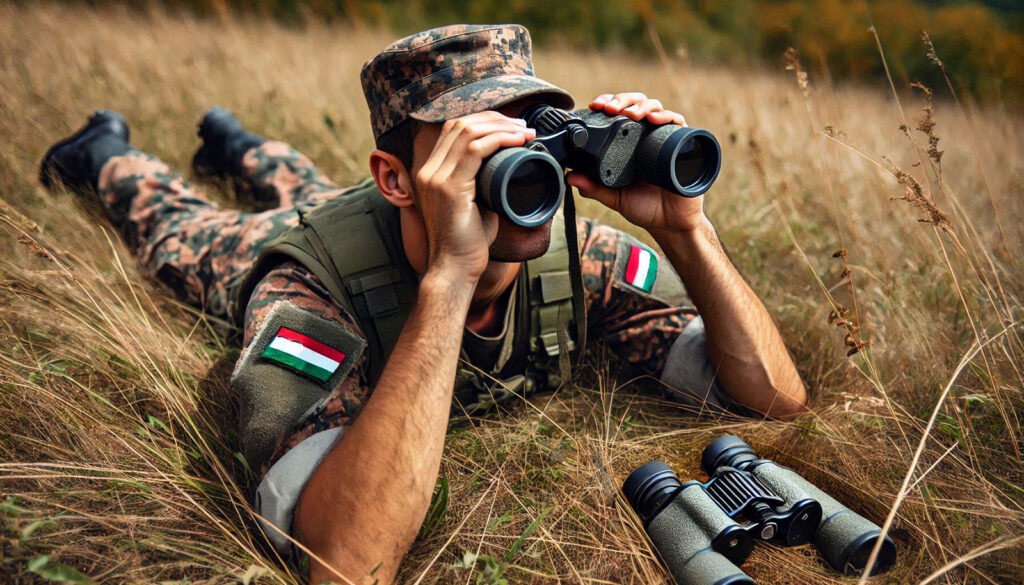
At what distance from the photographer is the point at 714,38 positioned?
18.2 meters

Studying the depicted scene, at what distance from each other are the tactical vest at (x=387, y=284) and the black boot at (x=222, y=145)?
5.52 ft

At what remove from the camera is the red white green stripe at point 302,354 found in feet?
5.90

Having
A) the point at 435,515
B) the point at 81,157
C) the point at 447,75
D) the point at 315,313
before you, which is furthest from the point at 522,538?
the point at 81,157

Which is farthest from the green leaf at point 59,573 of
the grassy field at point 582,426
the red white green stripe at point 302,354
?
the red white green stripe at point 302,354

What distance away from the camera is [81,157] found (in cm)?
346

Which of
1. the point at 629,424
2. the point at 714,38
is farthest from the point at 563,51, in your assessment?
the point at 714,38

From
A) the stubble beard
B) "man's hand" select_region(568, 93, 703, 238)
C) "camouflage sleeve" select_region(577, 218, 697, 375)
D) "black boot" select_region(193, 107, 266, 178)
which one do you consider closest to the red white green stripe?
the stubble beard

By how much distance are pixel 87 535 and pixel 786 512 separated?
1.78 m

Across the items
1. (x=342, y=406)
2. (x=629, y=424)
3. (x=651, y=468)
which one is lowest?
(x=629, y=424)

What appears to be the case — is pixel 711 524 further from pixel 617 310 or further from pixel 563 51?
pixel 563 51

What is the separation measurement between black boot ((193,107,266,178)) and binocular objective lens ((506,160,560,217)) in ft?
8.61

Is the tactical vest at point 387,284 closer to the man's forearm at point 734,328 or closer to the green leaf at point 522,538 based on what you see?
the man's forearm at point 734,328

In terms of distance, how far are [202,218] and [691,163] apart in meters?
2.49

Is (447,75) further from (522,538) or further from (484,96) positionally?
(522,538)
